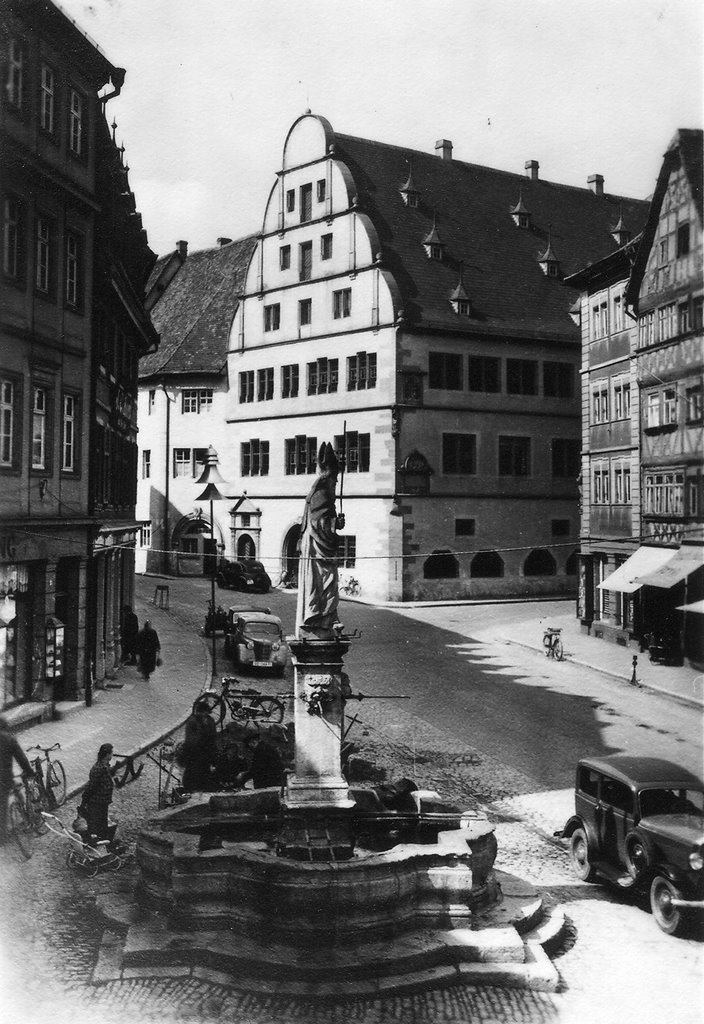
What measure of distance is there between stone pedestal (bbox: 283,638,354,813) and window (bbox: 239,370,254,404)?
30.0 ft

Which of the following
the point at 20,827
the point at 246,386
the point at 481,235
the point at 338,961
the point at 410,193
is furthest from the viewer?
the point at 481,235

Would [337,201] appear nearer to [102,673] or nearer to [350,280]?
[350,280]

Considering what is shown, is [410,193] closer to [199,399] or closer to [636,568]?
[199,399]

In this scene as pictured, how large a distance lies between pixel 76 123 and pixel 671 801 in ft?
38.1

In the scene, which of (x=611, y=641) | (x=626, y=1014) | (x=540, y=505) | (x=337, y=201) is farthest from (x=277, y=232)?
(x=626, y=1014)

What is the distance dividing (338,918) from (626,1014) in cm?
282

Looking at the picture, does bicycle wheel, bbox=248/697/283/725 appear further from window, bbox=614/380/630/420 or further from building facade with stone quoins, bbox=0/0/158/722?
window, bbox=614/380/630/420

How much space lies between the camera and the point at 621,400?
14.4m

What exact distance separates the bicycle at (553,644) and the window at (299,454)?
5492 mm

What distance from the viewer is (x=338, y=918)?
929 centimetres

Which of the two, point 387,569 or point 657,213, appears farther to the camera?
point 387,569

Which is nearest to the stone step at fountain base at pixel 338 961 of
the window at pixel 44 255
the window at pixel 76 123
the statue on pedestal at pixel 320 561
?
the statue on pedestal at pixel 320 561

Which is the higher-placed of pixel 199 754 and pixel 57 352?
pixel 57 352

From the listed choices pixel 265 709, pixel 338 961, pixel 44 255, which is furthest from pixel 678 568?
pixel 44 255
